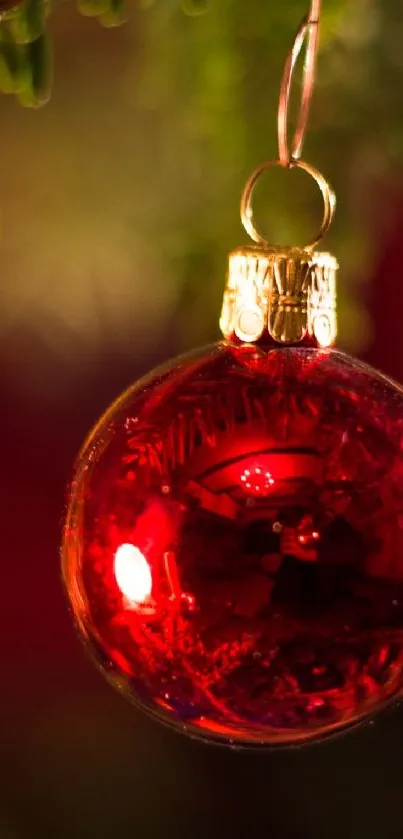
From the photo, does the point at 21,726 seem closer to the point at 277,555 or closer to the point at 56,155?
the point at 56,155

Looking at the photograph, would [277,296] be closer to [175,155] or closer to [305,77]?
[305,77]

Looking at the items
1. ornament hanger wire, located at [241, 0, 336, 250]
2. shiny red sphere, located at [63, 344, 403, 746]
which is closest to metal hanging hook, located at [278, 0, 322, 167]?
ornament hanger wire, located at [241, 0, 336, 250]

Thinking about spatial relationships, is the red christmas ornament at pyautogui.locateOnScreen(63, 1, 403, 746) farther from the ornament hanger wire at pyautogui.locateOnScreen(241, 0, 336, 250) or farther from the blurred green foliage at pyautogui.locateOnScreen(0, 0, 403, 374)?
the blurred green foliage at pyautogui.locateOnScreen(0, 0, 403, 374)

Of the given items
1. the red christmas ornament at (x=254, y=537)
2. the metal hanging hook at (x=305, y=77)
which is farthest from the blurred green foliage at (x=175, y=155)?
the red christmas ornament at (x=254, y=537)

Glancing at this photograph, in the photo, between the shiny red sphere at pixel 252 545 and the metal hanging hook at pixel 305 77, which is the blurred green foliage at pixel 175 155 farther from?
the shiny red sphere at pixel 252 545

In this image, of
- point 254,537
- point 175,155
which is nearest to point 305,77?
point 254,537

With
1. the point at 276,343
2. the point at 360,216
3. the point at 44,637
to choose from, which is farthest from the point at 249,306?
the point at 44,637
